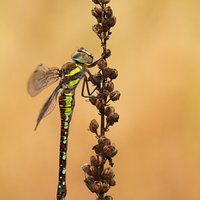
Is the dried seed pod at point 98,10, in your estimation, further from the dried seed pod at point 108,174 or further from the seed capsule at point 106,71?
the dried seed pod at point 108,174

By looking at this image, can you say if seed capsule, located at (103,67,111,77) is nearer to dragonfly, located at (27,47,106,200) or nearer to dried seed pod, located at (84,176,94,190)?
dragonfly, located at (27,47,106,200)

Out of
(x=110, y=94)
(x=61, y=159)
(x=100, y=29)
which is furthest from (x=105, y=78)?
(x=61, y=159)

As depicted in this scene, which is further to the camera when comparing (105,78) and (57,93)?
(57,93)

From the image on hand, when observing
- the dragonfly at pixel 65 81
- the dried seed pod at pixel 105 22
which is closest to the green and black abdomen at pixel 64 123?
the dragonfly at pixel 65 81

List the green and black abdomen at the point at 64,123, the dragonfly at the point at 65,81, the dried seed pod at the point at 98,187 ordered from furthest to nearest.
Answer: the dragonfly at the point at 65,81, the green and black abdomen at the point at 64,123, the dried seed pod at the point at 98,187

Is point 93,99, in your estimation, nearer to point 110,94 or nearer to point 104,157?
point 110,94

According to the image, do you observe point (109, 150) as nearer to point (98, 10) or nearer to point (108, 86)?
point (108, 86)

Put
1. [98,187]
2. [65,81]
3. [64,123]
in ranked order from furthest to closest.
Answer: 1. [65,81]
2. [64,123]
3. [98,187]

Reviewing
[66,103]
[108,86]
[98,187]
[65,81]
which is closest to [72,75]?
[65,81]
